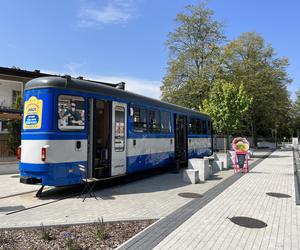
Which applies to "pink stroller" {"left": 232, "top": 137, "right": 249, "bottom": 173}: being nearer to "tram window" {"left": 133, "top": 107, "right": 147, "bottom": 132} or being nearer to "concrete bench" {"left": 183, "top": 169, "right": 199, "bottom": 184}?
"concrete bench" {"left": 183, "top": 169, "right": 199, "bottom": 184}

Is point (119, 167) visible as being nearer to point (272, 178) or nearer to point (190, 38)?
point (272, 178)

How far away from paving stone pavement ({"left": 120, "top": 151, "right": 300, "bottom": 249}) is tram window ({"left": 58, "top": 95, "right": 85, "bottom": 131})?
155 inches

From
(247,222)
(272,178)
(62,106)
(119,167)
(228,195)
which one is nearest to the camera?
(247,222)

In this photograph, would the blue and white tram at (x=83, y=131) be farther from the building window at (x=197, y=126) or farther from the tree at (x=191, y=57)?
the tree at (x=191, y=57)

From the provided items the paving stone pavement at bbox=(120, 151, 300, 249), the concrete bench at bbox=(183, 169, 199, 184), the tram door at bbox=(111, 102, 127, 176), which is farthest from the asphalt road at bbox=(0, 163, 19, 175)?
the paving stone pavement at bbox=(120, 151, 300, 249)

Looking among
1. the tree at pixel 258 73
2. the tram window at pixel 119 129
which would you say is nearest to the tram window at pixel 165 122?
the tram window at pixel 119 129

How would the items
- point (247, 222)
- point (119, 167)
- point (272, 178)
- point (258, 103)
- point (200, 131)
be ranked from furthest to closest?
point (258, 103) < point (200, 131) < point (272, 178) < point (119, 167) < point (247, 222)

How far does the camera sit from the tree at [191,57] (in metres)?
32.4

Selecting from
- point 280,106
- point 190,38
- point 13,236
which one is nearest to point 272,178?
point 13,236

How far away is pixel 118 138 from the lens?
30.9 ft

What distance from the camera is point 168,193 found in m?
8.74

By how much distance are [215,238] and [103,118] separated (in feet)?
18.9

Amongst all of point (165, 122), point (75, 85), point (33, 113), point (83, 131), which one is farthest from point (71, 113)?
point (165, 122)

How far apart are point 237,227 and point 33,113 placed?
5.99 metres
